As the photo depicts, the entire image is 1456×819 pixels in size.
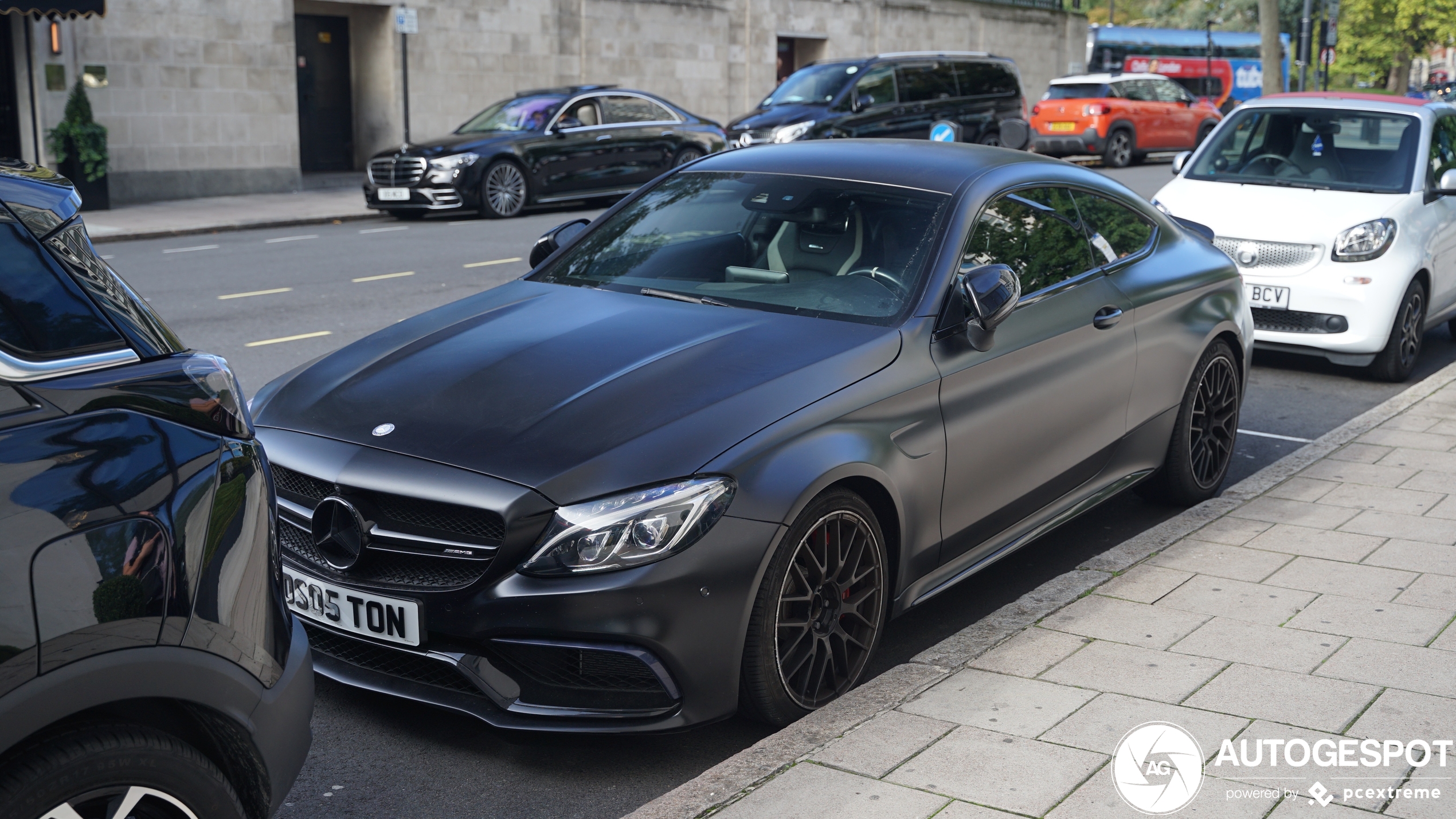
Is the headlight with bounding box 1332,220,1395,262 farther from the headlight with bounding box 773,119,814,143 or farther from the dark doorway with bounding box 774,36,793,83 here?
the dark doorway with bounding box 774,36,793,83

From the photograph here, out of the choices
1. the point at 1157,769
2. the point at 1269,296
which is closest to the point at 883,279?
the point at 1157,769

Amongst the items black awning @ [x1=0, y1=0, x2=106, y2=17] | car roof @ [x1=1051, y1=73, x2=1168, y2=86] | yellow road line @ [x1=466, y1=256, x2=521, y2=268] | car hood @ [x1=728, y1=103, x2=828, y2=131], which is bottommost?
yellow road line @ [x1=466, y1=256, x2=521, y2=268]

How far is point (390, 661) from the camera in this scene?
140 inches

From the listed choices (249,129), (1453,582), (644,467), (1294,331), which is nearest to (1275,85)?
(249,129)

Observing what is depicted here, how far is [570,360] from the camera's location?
158 inches

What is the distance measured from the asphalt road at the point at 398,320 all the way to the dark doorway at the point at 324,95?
23.6 ft

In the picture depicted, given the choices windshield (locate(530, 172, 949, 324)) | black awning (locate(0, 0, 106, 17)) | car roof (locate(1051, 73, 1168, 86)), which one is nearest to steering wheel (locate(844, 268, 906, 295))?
windshield (locate(530, 172, 949, 324))

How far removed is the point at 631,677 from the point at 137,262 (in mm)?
12049

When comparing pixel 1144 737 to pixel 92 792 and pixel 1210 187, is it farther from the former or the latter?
pixel 1210 187

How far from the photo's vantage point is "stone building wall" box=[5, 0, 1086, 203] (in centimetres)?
1986

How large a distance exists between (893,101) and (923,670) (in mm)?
19362

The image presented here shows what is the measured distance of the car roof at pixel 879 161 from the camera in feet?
15.8

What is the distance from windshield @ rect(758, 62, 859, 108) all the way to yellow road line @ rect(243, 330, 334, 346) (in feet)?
43.7

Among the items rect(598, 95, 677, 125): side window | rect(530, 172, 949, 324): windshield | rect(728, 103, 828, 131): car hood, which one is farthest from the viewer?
rect(728, 103, 828, 131): car hood
